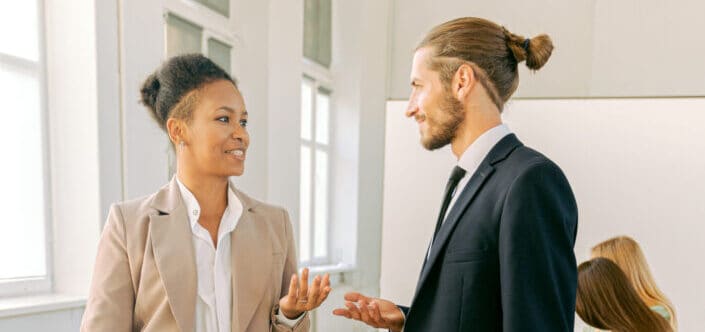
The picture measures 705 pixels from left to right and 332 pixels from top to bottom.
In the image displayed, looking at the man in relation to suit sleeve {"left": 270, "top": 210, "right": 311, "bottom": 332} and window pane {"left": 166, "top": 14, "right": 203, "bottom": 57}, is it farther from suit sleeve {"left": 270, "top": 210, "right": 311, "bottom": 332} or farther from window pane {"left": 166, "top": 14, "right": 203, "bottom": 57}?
window pane {"left": 166, "top": 14, "right": 203, "bottom": 57}

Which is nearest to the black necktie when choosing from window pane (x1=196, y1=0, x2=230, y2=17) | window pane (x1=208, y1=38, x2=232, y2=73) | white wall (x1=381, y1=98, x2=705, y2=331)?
white wall (x1=381, y1=98, x2=705, y2=331)

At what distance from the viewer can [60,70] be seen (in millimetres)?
1813

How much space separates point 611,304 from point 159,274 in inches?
68.4

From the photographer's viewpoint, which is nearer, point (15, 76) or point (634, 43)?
point (15, 76)

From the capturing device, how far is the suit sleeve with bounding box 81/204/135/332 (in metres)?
1.15

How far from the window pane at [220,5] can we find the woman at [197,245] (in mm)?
1344

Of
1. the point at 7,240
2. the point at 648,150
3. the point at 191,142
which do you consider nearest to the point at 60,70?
the point at 7,240

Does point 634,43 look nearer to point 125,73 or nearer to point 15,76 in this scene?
point 125,73

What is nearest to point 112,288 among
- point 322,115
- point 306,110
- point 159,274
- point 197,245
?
point 159,274

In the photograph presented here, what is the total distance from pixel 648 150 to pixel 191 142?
215cm

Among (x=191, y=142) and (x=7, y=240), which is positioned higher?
(x=191, y=142)

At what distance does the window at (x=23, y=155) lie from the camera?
5.76 feet

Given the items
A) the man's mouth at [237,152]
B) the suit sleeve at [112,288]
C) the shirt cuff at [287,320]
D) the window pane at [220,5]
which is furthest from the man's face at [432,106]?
the window pane at [220,5]

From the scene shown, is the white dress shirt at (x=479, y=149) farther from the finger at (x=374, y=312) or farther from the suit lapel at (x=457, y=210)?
the finger at (x=374, y=312)
